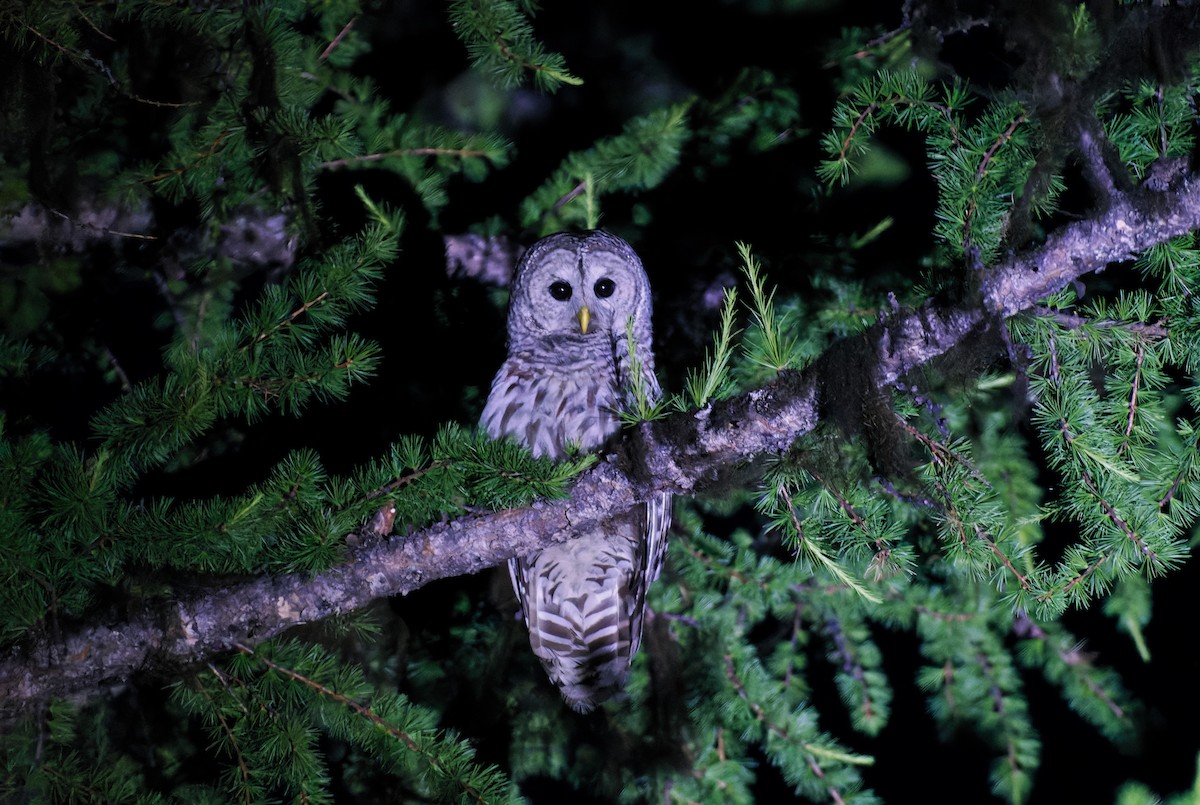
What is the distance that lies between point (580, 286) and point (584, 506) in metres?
0.77

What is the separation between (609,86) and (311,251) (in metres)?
1.24

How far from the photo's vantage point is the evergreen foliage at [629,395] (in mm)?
1153

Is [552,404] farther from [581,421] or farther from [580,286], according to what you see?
[580,286]

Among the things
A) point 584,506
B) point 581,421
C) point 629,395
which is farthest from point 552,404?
point 584,506

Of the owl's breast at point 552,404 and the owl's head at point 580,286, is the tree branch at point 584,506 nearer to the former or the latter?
the owl's breast at point 552,404

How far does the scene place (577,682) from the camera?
1.85 metres

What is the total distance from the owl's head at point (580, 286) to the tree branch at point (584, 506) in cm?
66

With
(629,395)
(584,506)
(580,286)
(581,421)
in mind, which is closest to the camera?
(584,506)

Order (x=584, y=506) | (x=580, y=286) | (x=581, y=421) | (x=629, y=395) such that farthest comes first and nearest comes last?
(x=580, y=286) < (x=581, y=421) < (x=629, y=395) < (x=584, y=506)

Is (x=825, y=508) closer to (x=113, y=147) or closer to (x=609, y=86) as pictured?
(x=609, y=86)

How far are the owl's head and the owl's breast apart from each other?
11 cm

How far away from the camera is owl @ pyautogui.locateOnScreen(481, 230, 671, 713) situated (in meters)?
1.75

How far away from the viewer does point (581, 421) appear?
1.73 meters

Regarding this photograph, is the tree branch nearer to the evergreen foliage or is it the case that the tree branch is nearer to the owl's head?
the evergreen foliage
